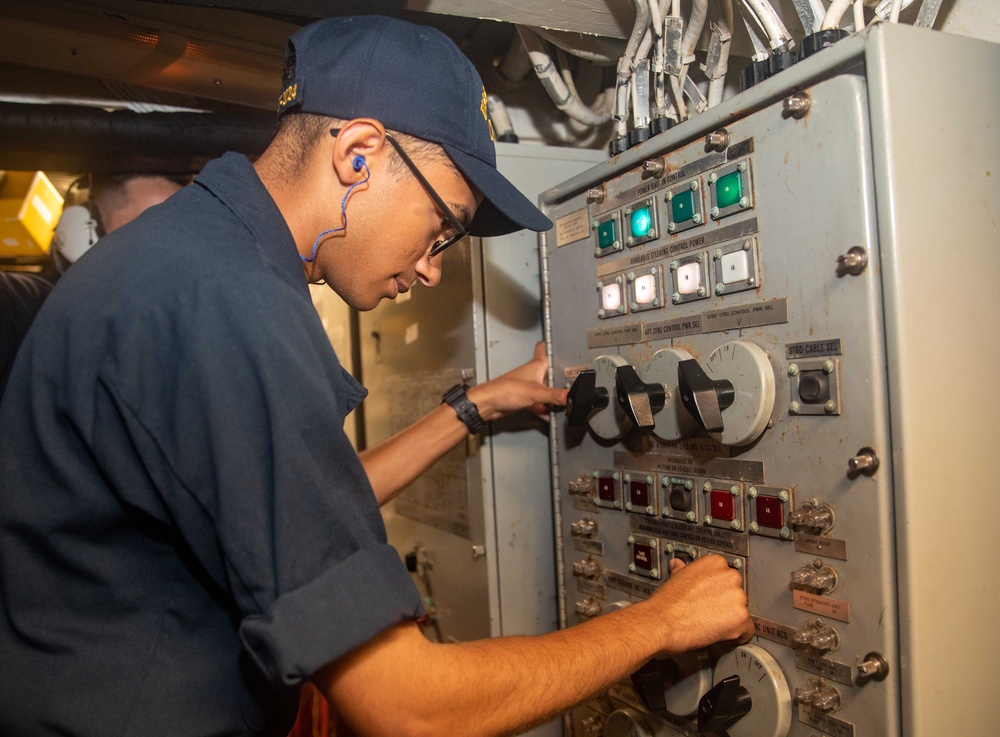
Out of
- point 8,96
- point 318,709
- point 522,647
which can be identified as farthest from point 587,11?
point 318,709

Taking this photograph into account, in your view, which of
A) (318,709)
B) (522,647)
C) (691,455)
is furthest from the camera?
(318,709)

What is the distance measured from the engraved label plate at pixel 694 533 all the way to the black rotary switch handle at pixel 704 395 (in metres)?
0.20

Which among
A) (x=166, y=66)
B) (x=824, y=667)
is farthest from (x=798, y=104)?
(x=166, y=66)

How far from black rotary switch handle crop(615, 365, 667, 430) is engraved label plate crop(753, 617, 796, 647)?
1.22 feet

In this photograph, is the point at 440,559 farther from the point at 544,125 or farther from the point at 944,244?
the point at 944,244

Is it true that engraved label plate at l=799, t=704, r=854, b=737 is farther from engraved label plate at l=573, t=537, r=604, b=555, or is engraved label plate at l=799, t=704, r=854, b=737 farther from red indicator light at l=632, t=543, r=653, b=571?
engraved label plate at l=573, t=537, r=604, b=555

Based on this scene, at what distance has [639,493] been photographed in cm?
140

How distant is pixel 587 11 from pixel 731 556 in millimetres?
1206

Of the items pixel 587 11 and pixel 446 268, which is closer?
pixel 587 11

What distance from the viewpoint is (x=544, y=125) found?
2.23 m

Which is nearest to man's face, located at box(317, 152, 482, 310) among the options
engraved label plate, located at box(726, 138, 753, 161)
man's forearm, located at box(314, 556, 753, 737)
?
engraved label plate, located at box(726, 138, 753, 161)

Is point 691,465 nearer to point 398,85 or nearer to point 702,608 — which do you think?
point 702,608

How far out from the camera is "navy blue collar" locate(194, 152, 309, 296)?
38.2 inches

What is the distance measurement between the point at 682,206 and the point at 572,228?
353 mm
